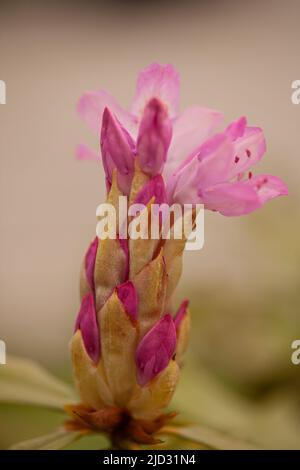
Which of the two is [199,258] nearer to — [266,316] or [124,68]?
[266,316]

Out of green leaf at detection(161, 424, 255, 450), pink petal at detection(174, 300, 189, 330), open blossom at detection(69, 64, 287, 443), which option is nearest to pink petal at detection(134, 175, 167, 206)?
open blossom at detection(69, 64, 287, 443)

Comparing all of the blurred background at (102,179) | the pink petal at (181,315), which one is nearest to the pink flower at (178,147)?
the pink petal at (181,315)

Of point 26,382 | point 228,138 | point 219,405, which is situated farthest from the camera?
point 219,405

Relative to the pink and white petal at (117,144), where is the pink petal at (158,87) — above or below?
above

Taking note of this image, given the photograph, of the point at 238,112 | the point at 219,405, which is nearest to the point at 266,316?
the point at 219,405

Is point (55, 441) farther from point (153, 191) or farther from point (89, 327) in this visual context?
point (153, 191)

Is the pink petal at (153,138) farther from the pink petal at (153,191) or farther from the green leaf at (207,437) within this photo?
the green leaf at (207,437)
